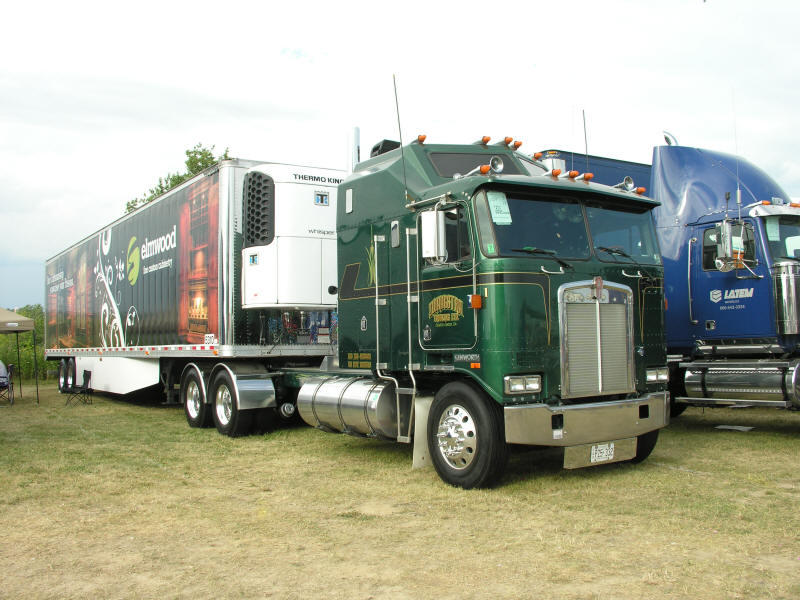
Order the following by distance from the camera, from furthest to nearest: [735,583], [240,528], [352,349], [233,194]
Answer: [233,194], [352,349], [240,528], [735,583]

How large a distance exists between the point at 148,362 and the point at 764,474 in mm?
10375

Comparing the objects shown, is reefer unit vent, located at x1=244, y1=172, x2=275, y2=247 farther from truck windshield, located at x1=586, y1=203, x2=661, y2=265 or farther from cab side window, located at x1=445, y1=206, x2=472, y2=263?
truck windshield, located at x1=586, y1=203, x2=661, y2=265

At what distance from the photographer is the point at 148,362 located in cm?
1366

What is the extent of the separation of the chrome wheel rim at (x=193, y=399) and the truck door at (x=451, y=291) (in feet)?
17.8

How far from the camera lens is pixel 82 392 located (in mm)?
17672

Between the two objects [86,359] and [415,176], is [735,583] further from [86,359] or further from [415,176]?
[86,359]

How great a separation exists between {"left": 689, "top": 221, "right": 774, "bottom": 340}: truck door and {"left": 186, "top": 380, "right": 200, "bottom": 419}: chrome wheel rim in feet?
24.0

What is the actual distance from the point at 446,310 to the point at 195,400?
6056 millimetres

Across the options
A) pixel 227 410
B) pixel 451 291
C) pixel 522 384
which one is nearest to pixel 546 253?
pixel 451 291

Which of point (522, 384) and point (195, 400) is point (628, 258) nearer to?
point (522, 384)

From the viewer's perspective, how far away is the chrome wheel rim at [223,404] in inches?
417

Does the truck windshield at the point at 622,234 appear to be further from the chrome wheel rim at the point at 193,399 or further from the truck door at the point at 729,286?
the chrome wheel rim at the point at 193,399

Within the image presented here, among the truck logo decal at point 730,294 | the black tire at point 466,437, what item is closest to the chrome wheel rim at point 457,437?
the black tire at point 466,437

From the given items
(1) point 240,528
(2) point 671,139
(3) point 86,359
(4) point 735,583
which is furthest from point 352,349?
(3) point 86,359
